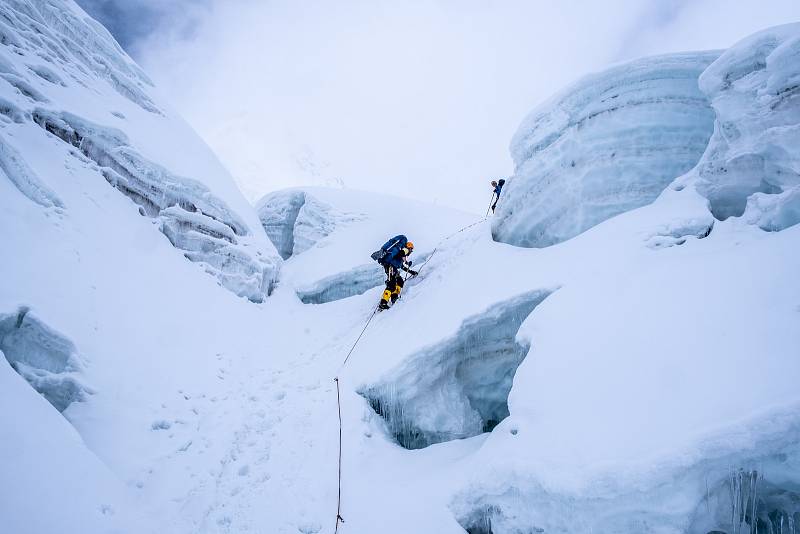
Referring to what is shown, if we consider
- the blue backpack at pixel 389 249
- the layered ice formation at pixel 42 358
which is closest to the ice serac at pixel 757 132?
the blue backpack at pixel 389 249

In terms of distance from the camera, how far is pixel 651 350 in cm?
458

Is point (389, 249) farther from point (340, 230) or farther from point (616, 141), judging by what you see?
point (340, 230)

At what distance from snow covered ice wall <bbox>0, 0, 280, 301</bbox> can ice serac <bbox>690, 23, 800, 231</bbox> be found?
12499 millimetres

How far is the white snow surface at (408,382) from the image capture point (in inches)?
141

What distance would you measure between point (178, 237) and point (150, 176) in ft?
6.56

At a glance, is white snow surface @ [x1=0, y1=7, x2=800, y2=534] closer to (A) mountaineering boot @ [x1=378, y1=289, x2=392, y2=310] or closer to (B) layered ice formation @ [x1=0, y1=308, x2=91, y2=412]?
(B) layered ice formation @ [x1=0, y1=308, x2=91, y2=412]

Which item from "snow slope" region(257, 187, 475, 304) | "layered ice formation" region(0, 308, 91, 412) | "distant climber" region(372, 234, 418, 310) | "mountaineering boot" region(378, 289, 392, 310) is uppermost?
"snow slope" region(257, 187, 475, 304)

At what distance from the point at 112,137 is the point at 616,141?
13641 millimetres

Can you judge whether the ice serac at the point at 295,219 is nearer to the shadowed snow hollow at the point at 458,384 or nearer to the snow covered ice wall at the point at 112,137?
the snow covered ice wall at the point at 112,137

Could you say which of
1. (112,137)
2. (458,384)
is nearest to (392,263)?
(458,384)

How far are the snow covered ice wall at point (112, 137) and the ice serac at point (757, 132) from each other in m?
12.5

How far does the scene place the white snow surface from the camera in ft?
11.7

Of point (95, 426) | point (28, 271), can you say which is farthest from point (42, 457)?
point (28, 271)

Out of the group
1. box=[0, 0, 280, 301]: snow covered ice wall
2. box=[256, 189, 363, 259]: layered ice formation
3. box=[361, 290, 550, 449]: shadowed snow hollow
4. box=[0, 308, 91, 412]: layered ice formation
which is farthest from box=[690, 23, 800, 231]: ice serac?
→ box=[256, 189, 363, 259]: layered ice formation
